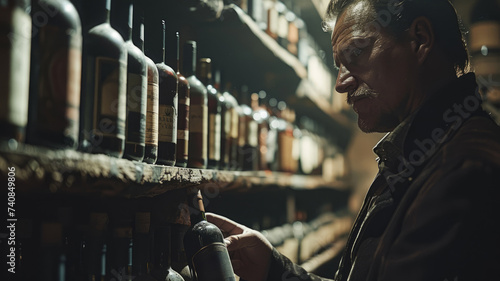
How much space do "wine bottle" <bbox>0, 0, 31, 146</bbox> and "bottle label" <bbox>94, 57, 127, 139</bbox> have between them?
0.68 ft

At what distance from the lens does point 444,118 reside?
1143 mm

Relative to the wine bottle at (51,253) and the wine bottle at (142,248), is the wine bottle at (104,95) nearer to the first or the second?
the wine bottle at (51,253)

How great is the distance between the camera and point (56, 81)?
2.46 feet

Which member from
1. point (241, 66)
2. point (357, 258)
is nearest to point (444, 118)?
point (357, 258)

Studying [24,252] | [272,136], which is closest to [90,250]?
[24,252]

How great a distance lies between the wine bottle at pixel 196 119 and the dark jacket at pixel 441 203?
533mm

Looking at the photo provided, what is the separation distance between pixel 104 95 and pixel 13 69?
9.5 inches

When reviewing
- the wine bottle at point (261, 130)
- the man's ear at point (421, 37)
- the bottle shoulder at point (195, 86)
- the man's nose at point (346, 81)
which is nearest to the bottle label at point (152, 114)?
the bottle shoulder at point (195, 86)

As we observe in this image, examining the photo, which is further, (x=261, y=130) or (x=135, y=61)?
(x=261, y=130)

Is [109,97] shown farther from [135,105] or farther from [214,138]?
[214,138]

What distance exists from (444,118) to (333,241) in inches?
127

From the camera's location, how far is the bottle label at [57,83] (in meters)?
0.74

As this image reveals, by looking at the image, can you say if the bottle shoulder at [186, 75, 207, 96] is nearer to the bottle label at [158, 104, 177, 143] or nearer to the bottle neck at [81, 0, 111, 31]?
the bottle label at [158, 104, 177, 143]

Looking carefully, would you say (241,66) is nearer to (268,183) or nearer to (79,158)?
(268,183)
